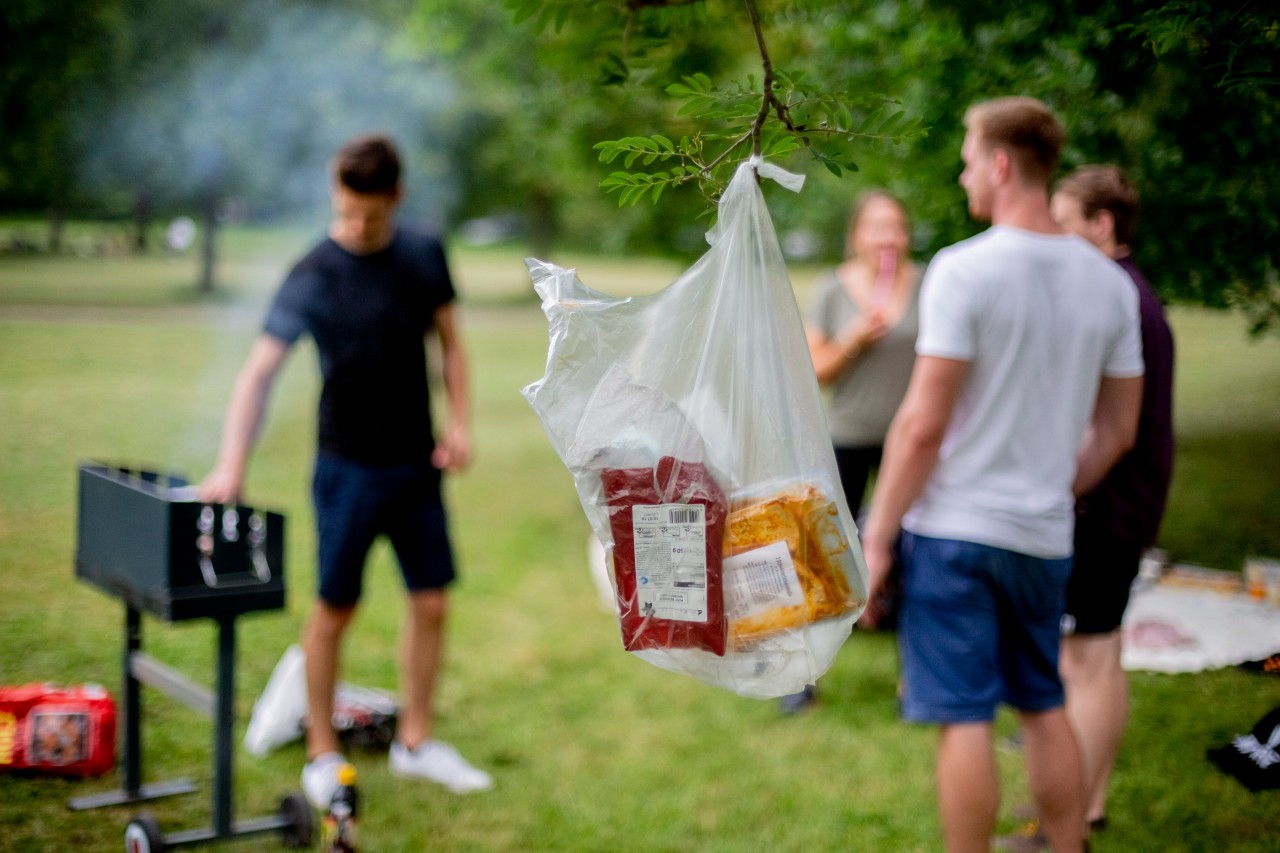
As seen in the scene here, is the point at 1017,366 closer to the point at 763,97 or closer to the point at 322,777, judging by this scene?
the point at 763,97

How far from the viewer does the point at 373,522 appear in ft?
9.68

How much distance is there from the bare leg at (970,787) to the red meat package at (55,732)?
7.38 ft

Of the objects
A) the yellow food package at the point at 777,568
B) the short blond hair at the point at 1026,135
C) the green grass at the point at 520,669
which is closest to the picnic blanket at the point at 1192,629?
the green grass at the point at 520,669

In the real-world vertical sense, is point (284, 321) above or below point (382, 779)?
above

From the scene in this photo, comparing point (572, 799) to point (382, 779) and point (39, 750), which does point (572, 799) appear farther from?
point (39, 750)

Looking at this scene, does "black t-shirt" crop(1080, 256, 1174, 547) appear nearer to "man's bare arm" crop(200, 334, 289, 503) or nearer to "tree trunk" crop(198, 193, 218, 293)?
"man's bare arm" crop(200, 334, 289, 503)

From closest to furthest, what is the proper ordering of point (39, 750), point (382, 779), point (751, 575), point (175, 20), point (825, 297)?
point (751, 575), point (39, 750), point (382, 779), point (825, 297), point (175, 20)

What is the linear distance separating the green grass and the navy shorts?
0.52 m

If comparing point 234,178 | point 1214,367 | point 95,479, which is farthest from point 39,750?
point 1214,367

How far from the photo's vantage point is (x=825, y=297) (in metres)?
3.87

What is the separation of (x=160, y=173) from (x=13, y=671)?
2191 millimetres

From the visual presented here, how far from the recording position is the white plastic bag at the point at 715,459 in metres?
1.49

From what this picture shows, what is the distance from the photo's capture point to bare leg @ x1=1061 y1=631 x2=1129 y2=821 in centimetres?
255

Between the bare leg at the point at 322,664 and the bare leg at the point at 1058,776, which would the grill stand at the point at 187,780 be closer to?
the bare leg at the point at 322,664
